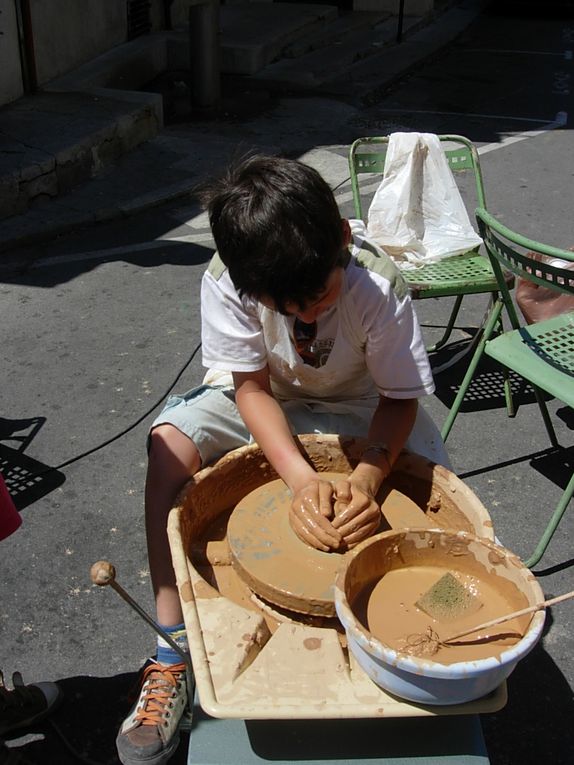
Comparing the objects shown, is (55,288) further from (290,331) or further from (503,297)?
(290,331)

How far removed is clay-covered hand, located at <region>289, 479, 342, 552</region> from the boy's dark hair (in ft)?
1.21

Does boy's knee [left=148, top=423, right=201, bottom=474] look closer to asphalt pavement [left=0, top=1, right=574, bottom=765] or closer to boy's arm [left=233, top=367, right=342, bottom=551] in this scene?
boy's arm [left=233, top=367, right=342, bottom=551]

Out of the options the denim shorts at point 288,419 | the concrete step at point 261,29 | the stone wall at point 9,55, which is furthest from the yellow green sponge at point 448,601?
the concrete step at point 261,29

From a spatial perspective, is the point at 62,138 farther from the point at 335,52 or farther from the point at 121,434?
the point at 335,52

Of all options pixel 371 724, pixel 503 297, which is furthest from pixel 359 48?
pixel 371 724

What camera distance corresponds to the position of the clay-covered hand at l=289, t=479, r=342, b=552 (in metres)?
1.59

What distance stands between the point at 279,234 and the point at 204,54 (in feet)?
19.9

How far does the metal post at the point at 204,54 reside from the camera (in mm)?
6918

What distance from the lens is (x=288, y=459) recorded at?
175 cm

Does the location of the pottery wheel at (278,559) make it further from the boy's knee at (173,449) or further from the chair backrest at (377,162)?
the chair backrest at (377,162)

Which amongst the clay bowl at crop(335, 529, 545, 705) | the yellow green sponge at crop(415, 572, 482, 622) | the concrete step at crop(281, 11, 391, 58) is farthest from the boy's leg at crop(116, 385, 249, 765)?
the concrete step at crop(281, 11, 391, 58)

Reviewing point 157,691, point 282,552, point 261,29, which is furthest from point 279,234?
point 261,29

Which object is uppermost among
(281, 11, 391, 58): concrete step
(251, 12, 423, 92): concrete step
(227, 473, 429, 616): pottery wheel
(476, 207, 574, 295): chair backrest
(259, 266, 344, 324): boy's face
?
(259, 266, 344, 324): boy's face

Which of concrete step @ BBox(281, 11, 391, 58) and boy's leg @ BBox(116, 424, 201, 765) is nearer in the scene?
boy's leg @ BBox(116, 424, 201, 765)
